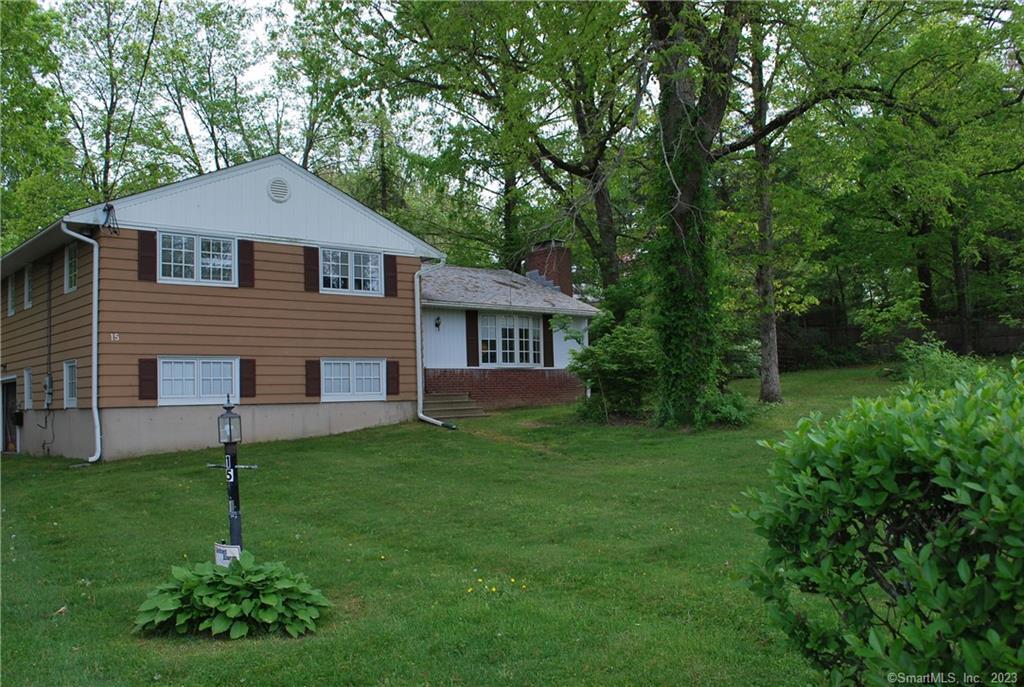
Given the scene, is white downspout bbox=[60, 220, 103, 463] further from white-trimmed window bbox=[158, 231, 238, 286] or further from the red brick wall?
the red brick wall

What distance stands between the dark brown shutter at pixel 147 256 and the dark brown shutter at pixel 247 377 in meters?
2.43

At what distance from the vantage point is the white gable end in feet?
50.1

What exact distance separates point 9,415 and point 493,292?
13.4m

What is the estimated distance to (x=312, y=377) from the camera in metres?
17.3

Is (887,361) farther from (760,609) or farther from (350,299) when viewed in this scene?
(760,609)

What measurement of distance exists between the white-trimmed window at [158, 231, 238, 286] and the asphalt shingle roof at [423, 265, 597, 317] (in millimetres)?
5430

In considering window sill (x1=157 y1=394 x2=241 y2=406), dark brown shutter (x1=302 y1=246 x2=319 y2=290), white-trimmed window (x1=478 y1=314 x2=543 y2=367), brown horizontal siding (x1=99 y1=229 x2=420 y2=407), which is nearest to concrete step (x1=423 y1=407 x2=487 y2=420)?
brown horizontal siding (x1=99 y1=229 x2=420 y2=407)

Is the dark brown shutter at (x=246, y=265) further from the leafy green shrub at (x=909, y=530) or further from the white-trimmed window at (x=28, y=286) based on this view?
the leafy green shrub at (x=909, y=530)

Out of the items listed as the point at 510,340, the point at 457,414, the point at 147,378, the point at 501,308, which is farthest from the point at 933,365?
the point at 147,378

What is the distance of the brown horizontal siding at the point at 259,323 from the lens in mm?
14852

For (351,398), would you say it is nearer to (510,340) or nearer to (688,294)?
(510,340)

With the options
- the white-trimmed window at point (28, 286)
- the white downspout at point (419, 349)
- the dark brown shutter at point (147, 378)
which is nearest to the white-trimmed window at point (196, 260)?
the dark brown shutter at point (147, 378)

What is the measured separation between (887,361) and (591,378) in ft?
52.9

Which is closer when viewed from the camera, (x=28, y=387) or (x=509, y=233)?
(x=28, y=387)
